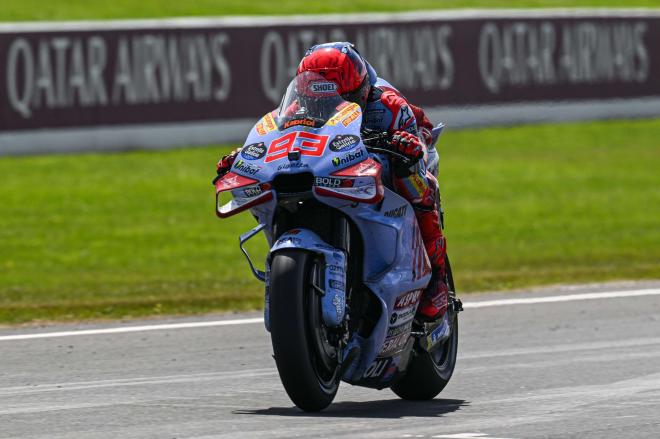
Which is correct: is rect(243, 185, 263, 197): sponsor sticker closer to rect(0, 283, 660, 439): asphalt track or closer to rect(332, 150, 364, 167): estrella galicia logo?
rect(332, 150, 364, 167): estrella galicia logo

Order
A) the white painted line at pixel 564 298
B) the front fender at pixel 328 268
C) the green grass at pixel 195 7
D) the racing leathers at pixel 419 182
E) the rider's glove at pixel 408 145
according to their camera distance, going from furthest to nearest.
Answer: the green grass at pixel 195 7
the white painted line at pixel 564 298
the racing leathers at pixel 419 182
the rider's glove at pixel 408 145
the front fender at pixel 328 268

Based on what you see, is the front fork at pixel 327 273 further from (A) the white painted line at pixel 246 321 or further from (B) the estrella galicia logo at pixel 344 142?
(A) the white painted line at pixel 246 321

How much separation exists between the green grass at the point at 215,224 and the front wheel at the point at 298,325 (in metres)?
4.67

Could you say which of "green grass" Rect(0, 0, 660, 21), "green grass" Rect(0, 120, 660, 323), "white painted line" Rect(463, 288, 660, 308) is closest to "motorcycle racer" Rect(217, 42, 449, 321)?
"white painted line" Rect(463, 288, 660, 308)

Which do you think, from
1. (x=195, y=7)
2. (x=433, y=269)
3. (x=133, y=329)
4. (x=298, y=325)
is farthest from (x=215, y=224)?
(x=195, y=7)

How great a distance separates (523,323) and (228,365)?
103 inches

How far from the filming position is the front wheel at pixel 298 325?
22.2 feet

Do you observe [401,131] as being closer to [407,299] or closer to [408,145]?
[408,145]

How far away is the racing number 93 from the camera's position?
701cm

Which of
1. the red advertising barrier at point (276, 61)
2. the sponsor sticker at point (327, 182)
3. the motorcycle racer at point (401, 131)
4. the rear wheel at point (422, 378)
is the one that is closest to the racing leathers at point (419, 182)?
the motorcycle racer at point (401, 131)

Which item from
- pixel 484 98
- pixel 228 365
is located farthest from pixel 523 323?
pixel 484 98

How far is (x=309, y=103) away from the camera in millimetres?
7320

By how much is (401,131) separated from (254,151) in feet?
2.72

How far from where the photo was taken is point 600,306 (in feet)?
38.1
